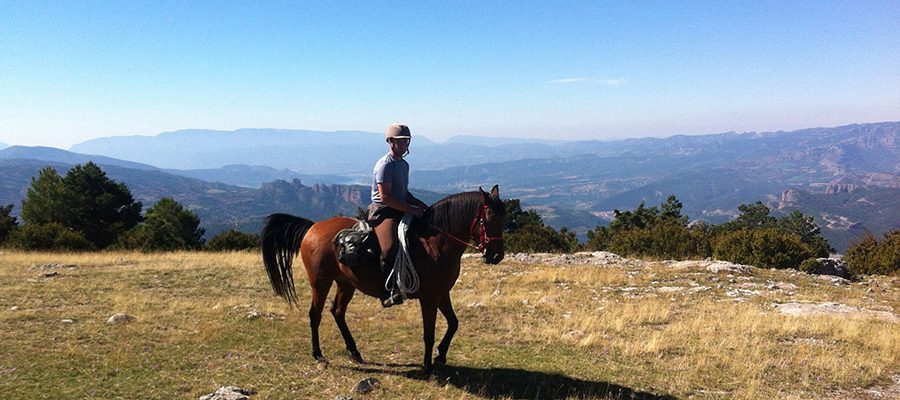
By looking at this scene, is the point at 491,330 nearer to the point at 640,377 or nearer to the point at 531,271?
the point at 640,377

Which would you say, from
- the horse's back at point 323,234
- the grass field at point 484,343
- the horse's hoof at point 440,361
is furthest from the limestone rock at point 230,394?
the horse's hoof at point 440,361

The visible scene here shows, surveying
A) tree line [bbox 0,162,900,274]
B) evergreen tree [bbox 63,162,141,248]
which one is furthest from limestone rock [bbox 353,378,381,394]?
evergreen tree [bbox 63,162,141,248]

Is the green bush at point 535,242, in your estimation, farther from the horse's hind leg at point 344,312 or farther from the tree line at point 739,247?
the horse's hind leg at point 344,312

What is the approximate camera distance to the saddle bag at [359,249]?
6.92 m

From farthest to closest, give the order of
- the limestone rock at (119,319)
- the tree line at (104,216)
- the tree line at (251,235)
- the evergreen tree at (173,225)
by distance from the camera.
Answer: the evergreen tree at (173,225) < the tree line at (104,216) < the tree line at (251,235) < the limestone rock at (119,319)

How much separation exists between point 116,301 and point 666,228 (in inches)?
958

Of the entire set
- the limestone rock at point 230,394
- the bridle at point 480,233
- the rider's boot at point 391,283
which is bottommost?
the limestone rock at point 230,394

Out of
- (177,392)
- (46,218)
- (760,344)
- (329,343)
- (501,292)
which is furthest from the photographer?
(46,218)

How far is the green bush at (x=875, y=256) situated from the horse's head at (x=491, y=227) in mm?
19272

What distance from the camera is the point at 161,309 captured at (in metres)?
10.8

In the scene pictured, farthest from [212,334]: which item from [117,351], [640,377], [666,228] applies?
[666,228]

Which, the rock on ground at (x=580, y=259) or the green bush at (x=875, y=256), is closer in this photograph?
the green bush at (x=875, y=256)

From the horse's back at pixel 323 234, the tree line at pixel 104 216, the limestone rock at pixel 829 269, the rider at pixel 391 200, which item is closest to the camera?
the rider at pixel 391 200

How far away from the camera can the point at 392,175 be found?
22.9 feet
